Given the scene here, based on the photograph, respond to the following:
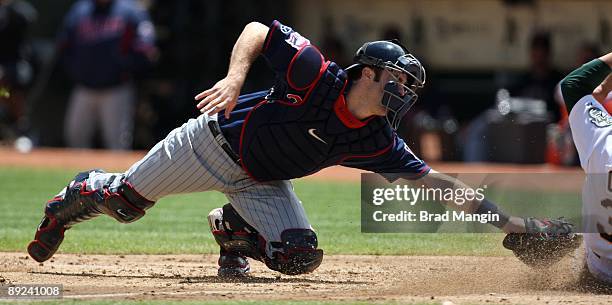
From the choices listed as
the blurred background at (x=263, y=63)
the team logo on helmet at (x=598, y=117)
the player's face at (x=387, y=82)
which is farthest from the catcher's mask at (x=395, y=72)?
the blurred background at (x=263, y=63)

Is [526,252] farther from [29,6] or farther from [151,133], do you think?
[29,6]

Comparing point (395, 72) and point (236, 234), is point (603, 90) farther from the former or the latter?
point (236, 234)

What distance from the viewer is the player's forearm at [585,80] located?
575 cm

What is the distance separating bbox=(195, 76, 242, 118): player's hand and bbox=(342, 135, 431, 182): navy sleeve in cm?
82

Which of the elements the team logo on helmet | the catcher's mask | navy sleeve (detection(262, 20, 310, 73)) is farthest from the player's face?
the team logo on helmet

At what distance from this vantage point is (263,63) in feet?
51.9

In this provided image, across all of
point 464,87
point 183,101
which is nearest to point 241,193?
point 183,101

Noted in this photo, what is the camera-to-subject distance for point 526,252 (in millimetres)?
5934

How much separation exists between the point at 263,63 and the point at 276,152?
996cm

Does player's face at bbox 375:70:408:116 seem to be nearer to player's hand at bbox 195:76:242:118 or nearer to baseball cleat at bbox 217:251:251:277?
player's hand at bbox 195:76:242:118

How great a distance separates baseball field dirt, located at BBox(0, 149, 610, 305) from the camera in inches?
213

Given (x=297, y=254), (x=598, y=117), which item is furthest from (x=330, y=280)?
(x=598, y=117)

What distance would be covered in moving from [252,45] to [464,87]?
1102cm

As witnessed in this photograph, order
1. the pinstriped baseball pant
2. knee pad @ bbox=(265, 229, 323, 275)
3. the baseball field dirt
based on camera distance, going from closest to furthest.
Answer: the baseball field dirt → knee pad @ bbox=(265, 229, 323, 275) → the pinstriped baseball pant
